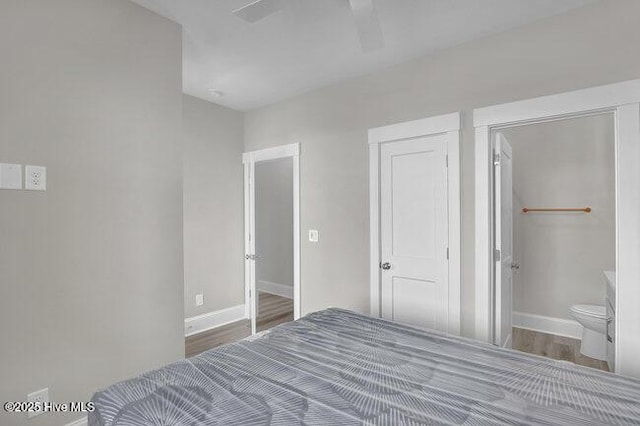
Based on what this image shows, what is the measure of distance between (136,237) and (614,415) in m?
2.36

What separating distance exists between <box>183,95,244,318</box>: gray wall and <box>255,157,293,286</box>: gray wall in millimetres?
1063

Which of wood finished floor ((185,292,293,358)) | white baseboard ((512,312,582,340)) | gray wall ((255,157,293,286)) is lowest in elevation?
wood finished floor ((185,292,293,358))

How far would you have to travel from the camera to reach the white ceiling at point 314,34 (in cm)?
207

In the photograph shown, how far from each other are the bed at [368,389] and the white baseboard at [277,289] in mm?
3557

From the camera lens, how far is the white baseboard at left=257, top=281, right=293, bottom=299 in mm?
5113

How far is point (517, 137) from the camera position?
3.75m

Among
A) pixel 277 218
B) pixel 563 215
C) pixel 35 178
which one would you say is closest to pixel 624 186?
pixel 563 215

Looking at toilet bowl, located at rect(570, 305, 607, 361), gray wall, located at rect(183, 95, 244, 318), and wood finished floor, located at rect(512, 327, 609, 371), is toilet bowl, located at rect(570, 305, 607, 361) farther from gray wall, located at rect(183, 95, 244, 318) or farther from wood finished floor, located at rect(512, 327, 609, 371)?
gray wall, located at rect(183, 95, 244, 318)

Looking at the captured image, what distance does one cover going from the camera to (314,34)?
238 cm

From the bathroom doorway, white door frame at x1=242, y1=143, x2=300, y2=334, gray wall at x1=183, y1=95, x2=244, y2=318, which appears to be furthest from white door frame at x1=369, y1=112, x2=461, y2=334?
gray wall at x1=183, y1=95, x2=244, y2=318

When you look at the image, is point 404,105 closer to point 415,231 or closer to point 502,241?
point 415,231

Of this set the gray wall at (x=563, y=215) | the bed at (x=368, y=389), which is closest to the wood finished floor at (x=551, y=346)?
the gray wall at (x=563, y=215)

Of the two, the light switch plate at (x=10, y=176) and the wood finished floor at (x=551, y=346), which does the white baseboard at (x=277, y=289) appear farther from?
the light switch plate at (x=10, y=176)

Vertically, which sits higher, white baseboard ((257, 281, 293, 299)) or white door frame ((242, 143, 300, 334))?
white door frame ((242, 143, 300, 334))
